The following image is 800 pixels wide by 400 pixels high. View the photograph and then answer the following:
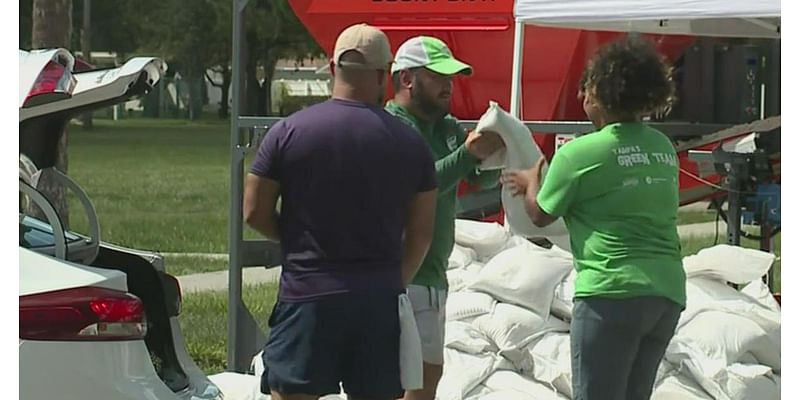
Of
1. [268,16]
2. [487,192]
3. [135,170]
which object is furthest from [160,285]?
[268,16]

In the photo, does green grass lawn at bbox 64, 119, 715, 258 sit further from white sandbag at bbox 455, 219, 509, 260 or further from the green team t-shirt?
the green team t-shirt

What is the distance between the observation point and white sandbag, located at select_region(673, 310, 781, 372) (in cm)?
652

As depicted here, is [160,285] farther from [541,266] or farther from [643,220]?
[541,266]

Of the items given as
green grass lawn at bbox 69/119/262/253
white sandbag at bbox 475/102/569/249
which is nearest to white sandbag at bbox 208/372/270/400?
white sandbag at bbox 475/102/569/249

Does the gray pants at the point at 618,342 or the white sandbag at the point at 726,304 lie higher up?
the gray pants at the point at 618,342

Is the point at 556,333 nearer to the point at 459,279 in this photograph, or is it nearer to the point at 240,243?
the point at 459,279

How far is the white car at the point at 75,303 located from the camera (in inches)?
156

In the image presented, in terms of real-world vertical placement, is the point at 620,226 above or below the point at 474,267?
above

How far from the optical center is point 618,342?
429 centimetres

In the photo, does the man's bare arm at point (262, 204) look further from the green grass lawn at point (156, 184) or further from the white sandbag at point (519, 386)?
the green grass lawn at point (156, 184)

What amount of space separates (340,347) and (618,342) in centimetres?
→ 96

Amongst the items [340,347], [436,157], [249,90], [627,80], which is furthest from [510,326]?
[249,90]

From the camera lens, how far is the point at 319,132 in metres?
3.98

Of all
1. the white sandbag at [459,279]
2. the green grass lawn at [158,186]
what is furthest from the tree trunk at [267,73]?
the white sandbag at [459,279]
